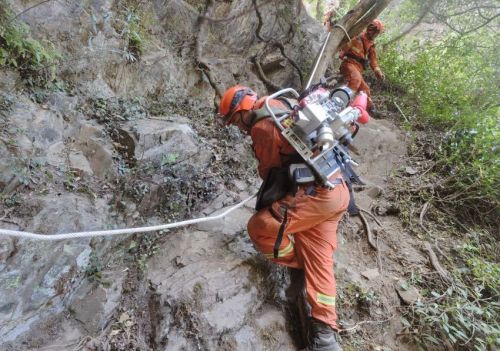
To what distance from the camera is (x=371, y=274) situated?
3617 mm

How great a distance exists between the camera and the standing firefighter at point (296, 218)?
2.79m

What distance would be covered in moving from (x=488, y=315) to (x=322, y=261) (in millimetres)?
1886

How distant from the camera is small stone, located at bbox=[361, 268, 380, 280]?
3.58 m

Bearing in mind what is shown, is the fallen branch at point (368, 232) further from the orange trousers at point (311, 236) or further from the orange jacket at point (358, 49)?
the orange jacket at point (358, 49)

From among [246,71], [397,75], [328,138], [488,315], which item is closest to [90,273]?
[328,138]

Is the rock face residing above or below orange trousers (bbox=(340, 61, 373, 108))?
below

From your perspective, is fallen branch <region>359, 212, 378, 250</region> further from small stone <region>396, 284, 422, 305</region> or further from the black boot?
the black boot

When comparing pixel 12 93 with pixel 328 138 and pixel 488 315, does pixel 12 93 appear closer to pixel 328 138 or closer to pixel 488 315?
pixel 328 138

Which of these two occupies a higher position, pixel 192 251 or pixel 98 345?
pixel 192 251

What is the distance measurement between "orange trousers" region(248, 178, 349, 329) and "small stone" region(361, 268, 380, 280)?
87cm

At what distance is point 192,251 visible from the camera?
3.24 metres

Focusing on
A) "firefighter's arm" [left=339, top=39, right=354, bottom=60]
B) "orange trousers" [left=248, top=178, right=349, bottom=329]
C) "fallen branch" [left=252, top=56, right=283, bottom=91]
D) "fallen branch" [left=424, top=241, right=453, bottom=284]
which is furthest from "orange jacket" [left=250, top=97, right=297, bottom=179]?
"firefighter's arm" [left=339, top=39, right=354, bottom=60]

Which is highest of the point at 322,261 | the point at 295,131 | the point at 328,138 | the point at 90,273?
the point at 328,138

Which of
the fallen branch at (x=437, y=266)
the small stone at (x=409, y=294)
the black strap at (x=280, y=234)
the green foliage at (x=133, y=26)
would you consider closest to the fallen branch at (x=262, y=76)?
the green foliage at (x=133, y=26)
